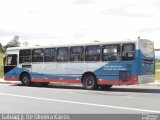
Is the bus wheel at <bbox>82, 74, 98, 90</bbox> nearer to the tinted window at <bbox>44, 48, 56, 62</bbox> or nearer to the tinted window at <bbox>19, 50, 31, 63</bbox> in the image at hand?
the tinted window at <bbox>44, 48, 56, 62</bbox>

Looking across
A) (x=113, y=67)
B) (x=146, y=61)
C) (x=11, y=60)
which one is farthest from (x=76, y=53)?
(x=11, y=60)

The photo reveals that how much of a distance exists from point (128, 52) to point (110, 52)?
49.5 inches

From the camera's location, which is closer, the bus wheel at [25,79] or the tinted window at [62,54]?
the tinted window at [62,54]

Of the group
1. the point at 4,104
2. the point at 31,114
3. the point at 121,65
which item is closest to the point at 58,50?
the point at 121,65

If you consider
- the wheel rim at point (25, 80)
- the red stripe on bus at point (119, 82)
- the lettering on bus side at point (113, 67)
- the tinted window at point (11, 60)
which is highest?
the tinted window at point (11, 60)

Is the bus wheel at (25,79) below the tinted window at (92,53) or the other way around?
below

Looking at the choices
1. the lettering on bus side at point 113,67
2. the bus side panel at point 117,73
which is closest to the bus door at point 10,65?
the bus side panel at point 117,73

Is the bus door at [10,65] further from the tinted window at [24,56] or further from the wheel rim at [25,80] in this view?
the wheel rim at [25,80]

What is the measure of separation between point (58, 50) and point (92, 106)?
446 inches

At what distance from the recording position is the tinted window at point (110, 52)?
75.2ft

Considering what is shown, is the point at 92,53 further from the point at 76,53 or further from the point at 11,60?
the point at 11,60

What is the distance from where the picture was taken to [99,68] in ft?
78.3

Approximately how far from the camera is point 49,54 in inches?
1064

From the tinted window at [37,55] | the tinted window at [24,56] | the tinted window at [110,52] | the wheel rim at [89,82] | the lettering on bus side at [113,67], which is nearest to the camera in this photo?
the lettering on bus side at [113,67]
